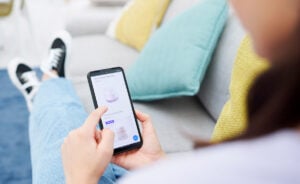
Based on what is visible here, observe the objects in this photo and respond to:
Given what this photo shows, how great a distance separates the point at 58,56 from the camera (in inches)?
66.9

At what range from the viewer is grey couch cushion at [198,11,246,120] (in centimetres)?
124

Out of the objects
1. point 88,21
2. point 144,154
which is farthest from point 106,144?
point 88,21

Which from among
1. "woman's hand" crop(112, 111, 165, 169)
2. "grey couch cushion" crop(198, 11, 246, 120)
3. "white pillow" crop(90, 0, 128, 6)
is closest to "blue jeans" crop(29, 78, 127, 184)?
"woman's hand" crop(112, 111, 165, 169)

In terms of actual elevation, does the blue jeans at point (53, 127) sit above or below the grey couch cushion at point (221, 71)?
below

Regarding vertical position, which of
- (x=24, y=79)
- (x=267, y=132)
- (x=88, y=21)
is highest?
(x=267, y=132)

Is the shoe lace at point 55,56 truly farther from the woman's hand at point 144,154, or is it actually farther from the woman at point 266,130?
the woman at point 266,130

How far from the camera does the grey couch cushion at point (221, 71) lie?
124 cm

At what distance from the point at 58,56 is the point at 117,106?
0.75 m

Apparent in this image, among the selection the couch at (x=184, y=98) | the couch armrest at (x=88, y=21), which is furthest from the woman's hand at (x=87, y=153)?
the couch armrest at (x=88, y=21)

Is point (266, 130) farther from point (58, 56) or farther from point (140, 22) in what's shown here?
point (140, 22)

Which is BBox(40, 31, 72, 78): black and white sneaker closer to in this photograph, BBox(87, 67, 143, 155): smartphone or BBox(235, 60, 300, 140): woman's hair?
BBox(87, 67, 143, 155): smartphone

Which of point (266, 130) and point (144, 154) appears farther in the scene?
point (144, 154)

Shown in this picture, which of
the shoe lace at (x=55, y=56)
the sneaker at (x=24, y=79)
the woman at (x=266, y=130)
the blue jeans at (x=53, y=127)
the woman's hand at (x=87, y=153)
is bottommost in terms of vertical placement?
the sneaker at (x=24, y=79)

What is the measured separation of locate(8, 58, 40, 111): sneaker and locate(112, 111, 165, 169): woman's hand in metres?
0.76
